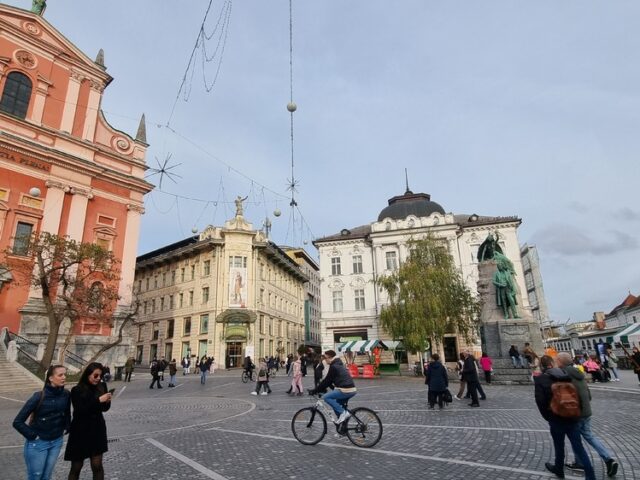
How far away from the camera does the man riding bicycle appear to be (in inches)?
290

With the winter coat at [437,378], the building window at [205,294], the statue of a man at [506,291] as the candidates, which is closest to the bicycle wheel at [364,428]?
the winter coat at [437,378]

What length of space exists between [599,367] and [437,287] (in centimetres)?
1126

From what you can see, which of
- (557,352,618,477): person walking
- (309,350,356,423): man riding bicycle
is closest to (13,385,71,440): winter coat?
(309,350,356,423): man riding bicycle

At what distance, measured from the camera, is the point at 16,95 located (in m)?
29.6

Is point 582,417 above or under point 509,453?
above

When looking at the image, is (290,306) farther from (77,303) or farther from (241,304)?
(77,303)

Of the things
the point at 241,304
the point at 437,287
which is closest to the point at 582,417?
the point at 437,287

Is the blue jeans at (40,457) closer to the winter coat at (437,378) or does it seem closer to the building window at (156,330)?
the winter coat at (437,378)

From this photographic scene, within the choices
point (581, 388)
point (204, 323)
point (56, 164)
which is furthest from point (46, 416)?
point (204, 323)

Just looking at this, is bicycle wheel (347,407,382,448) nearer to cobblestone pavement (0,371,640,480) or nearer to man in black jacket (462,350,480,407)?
cobblestone pavement (0,371,640,480)

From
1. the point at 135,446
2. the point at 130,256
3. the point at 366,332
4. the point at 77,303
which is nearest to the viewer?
the point at 135,446

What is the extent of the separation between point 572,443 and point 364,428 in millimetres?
3377

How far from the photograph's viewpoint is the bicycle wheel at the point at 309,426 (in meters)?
7.57

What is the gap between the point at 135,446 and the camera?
7.80m
